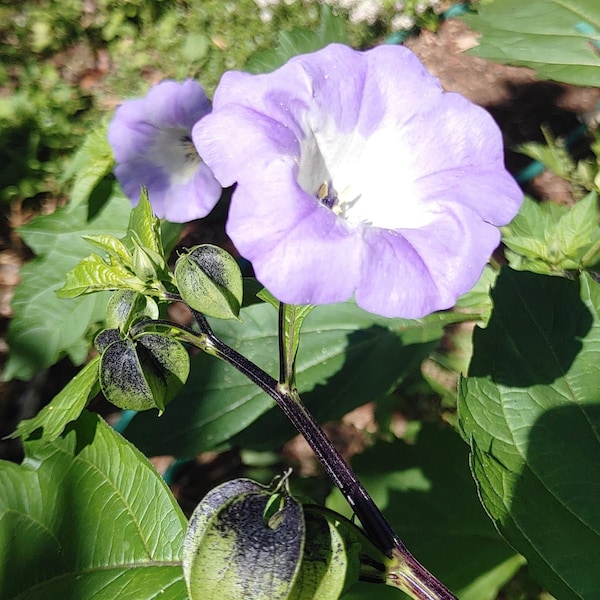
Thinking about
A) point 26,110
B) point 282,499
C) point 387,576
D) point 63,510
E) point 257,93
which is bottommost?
point 26,110

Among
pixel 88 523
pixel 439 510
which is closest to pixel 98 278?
pixel 88 523

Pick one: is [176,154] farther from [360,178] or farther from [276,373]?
[360,178]

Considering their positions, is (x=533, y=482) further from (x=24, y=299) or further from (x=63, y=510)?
(x=24, y=299)

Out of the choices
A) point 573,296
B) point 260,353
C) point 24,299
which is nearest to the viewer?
point 573,296

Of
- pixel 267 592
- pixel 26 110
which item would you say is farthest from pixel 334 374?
pixel 26 110

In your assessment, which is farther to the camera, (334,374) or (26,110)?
(26,110)

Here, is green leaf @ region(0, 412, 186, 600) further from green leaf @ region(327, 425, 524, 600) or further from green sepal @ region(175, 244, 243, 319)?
green leaf @ region(327, 425, 524, 600)
